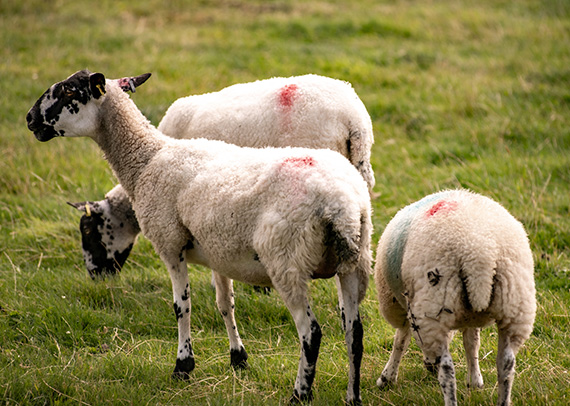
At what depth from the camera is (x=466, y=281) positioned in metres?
3.61

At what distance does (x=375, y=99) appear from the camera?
34.2ft

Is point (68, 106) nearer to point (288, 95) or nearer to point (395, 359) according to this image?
point (288, 95)

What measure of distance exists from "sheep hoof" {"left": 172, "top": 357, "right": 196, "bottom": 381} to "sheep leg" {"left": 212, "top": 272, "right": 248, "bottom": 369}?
0.34m

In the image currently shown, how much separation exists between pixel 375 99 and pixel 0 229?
5.96 metres

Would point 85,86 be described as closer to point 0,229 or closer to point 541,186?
point 0,229

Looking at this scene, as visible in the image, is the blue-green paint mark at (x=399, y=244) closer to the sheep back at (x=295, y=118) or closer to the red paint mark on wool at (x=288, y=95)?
the sheep back at (x=295, y=118)

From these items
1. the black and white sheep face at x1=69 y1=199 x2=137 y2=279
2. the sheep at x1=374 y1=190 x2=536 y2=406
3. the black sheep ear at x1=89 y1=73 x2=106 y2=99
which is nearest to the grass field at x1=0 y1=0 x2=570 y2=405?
the black and white sheep face at x1=69 y1=199 x2=137 y2=279

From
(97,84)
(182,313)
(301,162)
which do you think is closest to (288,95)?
(97,84)

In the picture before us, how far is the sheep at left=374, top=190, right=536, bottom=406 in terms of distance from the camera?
3621 millimetres

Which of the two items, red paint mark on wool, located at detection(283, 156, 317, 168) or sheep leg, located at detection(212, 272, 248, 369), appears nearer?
red paint mark on wool, located at detection(283, 156, 317, 168)

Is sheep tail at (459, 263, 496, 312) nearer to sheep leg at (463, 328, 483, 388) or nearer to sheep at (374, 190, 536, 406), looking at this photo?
sheep at (374, 190, 536, 406)

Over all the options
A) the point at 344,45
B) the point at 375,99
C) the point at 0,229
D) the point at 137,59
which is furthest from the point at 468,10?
the point at 0,229

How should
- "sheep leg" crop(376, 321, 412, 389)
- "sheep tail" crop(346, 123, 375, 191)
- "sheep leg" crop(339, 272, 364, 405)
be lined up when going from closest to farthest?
"sheep leg" crop(339, 272, 364, 405), "sheep leg" crop(376, 321, 412, 389), "sheep tail" crop(346, 123, 375, 191)

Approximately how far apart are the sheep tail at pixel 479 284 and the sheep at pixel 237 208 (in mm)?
702
